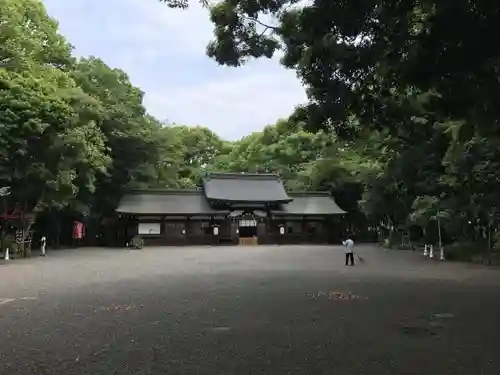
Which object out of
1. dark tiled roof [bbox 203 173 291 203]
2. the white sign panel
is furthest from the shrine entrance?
the white sign panel

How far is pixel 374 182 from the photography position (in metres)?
31.6

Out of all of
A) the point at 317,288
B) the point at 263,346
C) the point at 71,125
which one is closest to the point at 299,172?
the point at 71,125

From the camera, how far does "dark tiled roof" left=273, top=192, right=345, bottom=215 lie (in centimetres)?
4309

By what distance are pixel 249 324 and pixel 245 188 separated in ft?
120

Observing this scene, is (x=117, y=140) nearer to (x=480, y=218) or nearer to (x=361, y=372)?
(x=480, y=218)

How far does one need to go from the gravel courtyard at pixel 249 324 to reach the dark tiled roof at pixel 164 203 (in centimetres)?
2284

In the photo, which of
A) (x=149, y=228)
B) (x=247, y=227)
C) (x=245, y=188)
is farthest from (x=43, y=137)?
(x=245, y=188)

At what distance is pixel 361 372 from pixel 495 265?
697 inches

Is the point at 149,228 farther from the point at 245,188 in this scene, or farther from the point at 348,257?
the point at 348,257

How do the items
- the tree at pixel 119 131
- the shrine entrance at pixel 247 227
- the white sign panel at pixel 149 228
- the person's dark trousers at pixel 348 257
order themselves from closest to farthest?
the person's dark trousers at pixel 348 257 → the tree at pixel 119 131 → the white sign panel at pixel 149 228 → the shrine entrance at pixel 247 227

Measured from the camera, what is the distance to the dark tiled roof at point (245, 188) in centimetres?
4314

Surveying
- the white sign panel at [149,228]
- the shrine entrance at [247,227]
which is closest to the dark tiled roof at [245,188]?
the shrine entrance at [247,227]

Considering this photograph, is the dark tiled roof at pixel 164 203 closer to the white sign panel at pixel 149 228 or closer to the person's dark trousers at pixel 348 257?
the white sign panel at pixel 149 228

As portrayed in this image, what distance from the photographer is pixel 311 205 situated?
144 feet
